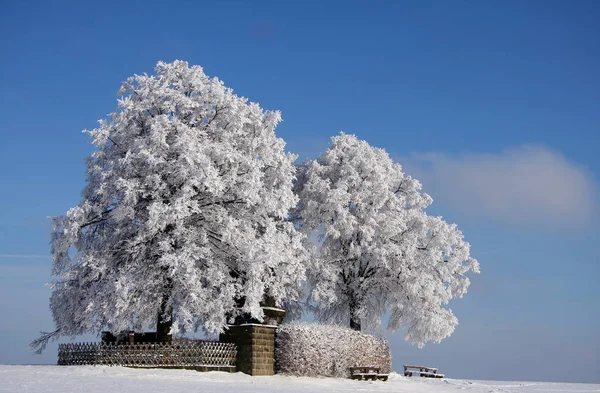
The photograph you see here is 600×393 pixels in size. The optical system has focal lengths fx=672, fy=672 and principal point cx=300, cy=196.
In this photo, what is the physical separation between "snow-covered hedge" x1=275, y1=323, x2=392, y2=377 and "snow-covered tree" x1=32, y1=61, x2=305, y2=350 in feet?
7.35

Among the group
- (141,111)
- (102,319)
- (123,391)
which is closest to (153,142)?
(141,111)

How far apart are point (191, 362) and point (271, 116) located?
12970 millimetres

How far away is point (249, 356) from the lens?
30.6m

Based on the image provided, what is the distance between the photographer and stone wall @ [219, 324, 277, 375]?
30.6 metres

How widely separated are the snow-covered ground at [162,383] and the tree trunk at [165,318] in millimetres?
3641

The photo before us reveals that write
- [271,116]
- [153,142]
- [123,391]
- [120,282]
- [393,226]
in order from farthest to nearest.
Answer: [393,226], [271,116], [153,142], [120,282], [123,391]

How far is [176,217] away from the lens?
29500 mm

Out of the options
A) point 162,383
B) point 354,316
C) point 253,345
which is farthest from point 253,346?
point 354,316

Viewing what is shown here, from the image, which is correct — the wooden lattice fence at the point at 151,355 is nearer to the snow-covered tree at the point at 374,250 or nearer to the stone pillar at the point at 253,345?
the stone pillar at the point at 253,345

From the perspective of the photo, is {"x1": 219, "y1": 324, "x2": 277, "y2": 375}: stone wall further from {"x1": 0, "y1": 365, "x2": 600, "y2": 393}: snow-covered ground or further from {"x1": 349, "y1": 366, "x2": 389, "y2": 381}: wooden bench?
{"x1": 349, "y1": 366, "x2": 389, "y2": 381}: wooden bench

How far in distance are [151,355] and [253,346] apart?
4.59 meters

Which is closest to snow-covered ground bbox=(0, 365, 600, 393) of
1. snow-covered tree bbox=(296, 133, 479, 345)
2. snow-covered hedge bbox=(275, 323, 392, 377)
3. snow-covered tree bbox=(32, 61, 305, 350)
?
snow-covered hedge bbox=(275, 323, 392, 377)

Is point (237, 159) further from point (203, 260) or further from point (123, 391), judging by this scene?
point (123, 391)

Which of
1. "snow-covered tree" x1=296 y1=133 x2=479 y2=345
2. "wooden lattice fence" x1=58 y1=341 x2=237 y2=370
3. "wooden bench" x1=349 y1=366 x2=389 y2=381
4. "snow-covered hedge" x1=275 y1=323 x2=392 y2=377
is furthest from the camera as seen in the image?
"snow-covered tree" x1=296 y1=133 x2=479 y2=345
